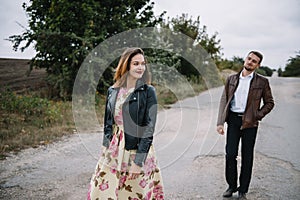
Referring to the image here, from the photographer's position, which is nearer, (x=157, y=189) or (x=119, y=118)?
(x=119, y=118)

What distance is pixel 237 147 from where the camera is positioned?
11.3 feet

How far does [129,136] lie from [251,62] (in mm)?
1642

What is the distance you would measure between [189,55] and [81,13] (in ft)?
11.9

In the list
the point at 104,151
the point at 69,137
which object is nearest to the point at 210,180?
the point at 104,151

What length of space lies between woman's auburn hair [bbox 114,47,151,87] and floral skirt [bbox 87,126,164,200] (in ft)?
1.35

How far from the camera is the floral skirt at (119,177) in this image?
2535 millimetres

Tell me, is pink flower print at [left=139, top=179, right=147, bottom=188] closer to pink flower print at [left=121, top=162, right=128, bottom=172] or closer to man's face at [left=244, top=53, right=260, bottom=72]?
pink flower print at [left=121, top=162, right=128, bottom=172]

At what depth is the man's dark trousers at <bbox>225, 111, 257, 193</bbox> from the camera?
341 cm

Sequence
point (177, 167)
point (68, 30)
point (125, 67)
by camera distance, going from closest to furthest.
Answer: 1. point (125, 67)
2. point (177, 167)
3. point (68, 30)

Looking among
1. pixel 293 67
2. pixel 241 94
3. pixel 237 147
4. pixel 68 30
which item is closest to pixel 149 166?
pixel 237 147

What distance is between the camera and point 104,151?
8.75ft

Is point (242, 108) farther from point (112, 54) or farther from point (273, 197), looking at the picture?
point (112, 54)

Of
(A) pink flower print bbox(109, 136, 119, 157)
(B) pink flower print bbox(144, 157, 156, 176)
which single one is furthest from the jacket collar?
(B) pink flower print bbox(144, 157, 156, 176)

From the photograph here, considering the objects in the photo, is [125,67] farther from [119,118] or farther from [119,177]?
[119,177]
